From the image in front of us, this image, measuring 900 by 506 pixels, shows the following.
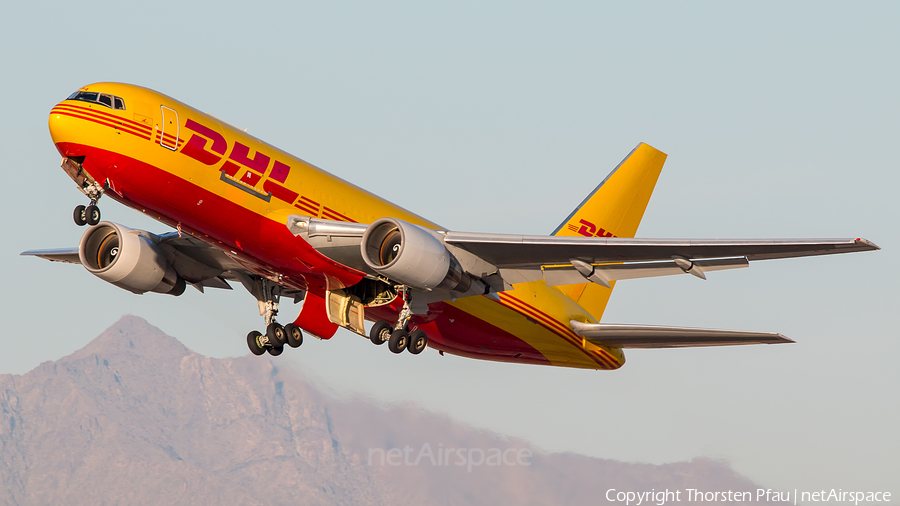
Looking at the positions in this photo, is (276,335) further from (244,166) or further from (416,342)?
(244,166)

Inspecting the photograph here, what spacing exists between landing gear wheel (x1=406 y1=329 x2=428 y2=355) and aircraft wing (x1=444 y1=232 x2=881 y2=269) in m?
2.93

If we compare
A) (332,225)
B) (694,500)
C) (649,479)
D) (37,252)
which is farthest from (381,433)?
(332,225)

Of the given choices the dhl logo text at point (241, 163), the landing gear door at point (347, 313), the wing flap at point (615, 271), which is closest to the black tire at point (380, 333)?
the landing gear door at point (347, 313)

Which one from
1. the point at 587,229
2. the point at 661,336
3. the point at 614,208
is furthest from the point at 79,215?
the point at 614,208

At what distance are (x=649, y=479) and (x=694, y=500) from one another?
118 ft

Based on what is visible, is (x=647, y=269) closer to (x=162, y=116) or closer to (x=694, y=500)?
(x=162, y=116)

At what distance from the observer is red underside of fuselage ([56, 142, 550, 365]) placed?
75.4ft

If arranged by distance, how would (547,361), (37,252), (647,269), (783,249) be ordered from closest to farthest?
1. (783,249)
2. (647,269)
3. (547,361)
4. (37,252)

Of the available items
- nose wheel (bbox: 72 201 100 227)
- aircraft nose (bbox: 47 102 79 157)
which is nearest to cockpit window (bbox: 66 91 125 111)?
aircraft nose (bbox: 47 102 79 157)

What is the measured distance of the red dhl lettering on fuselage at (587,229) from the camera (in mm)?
34625

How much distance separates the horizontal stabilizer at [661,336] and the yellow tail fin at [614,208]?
123 inches

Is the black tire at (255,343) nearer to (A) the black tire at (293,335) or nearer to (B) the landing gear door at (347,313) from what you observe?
(A) the black tire at (293,335)

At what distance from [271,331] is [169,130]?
8364mm

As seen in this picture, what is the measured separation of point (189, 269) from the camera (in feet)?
99.5
